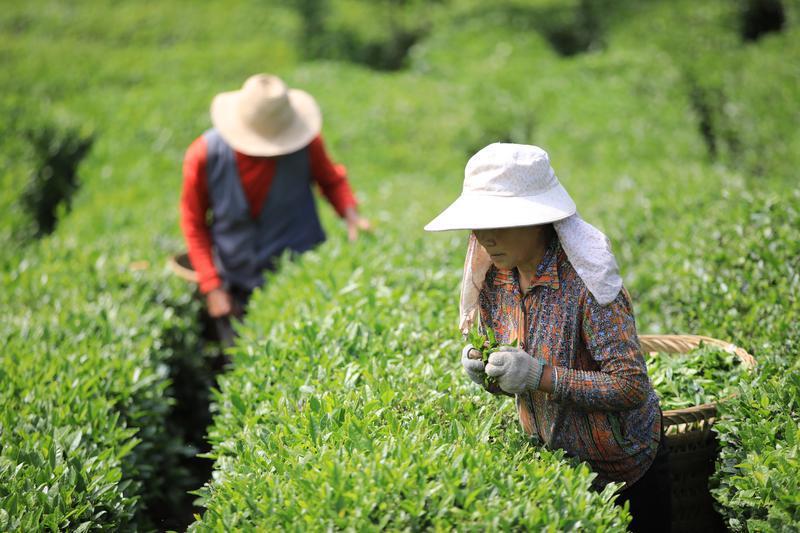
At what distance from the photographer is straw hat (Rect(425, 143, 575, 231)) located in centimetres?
256

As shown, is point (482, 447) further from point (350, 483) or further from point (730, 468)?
point (730, 468)

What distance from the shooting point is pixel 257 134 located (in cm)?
548

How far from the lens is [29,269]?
6012mm

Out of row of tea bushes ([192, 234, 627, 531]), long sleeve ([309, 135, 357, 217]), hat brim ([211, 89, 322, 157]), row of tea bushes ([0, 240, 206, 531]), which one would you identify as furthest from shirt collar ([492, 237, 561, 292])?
long sleeve ([309, 135, 357, 217])

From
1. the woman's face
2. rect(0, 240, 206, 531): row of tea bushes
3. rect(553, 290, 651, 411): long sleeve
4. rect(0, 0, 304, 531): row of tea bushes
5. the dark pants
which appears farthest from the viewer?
rect(0, 0, 304, 531): row of tea bushes

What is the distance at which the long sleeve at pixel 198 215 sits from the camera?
17.6ft

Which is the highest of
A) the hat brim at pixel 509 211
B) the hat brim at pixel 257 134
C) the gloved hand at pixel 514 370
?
the hat brim at pixel 509 211

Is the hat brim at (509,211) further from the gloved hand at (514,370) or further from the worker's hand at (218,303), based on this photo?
the worker's hand at (218,303)

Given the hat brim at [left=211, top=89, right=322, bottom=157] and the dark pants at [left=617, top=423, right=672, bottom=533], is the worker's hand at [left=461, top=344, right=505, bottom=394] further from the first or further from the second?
the hat brim at [left=211, top=89, right=322, bottom=157]

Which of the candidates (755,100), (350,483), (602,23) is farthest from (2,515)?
(602,23)

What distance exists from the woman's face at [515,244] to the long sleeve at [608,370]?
0.25 m

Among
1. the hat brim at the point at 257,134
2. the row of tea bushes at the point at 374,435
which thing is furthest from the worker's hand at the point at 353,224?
the row of tea bushes at the point at 374,435

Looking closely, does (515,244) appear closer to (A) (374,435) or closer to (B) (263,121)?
(A) (374,435)

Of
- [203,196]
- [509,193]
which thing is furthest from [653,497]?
[203,196]
